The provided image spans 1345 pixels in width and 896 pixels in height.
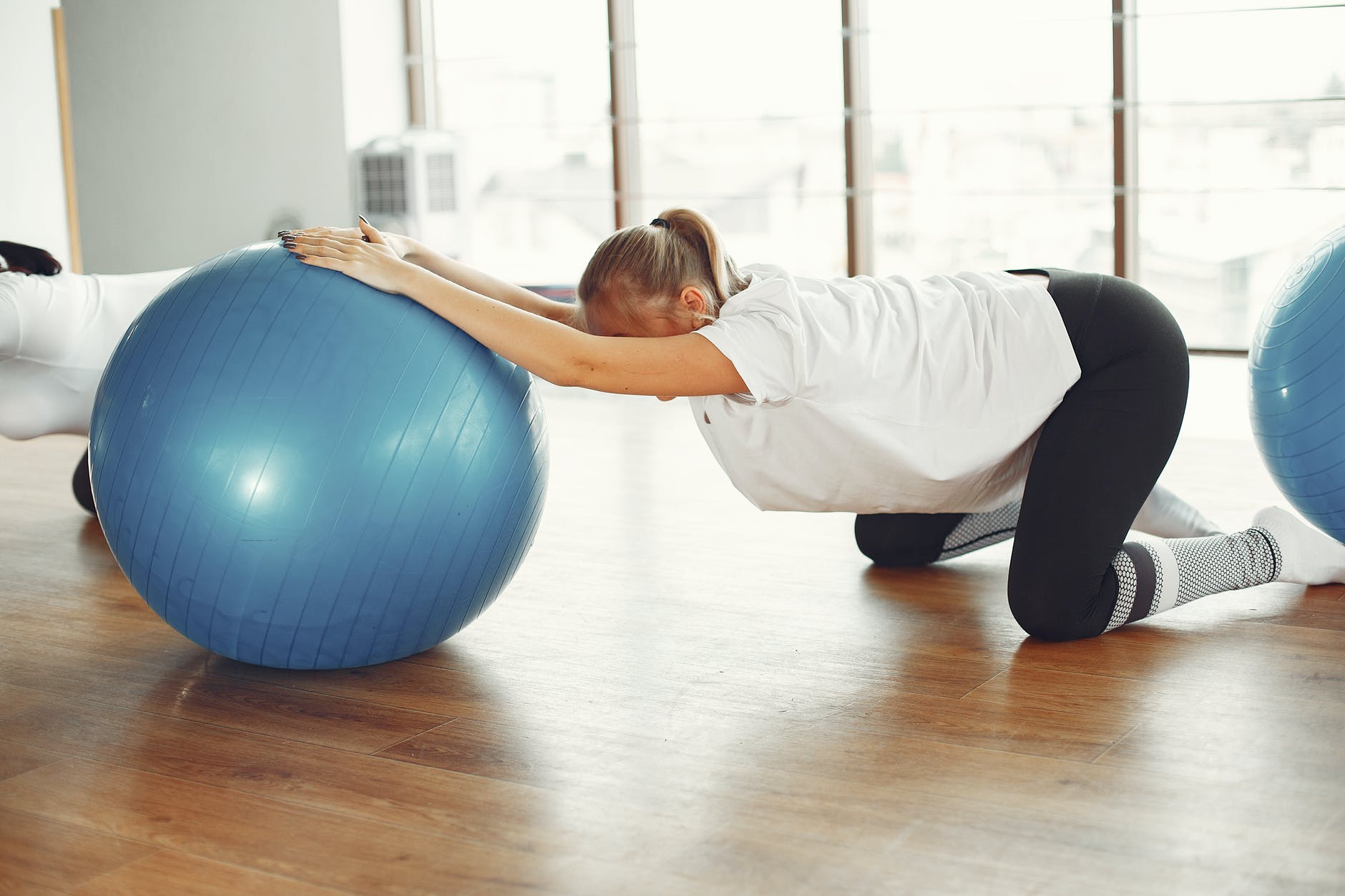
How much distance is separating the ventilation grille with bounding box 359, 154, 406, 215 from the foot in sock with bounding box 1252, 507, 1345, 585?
487 cm

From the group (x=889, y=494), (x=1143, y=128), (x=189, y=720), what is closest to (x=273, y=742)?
(x=189, y=720)

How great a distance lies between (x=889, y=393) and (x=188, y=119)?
588cm

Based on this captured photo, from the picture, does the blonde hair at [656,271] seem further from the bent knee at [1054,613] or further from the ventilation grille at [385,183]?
the ventilation grille at [385,183]

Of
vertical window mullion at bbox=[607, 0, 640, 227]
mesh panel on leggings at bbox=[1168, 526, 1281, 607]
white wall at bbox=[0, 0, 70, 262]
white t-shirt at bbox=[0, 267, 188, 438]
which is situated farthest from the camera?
white wall at bbox=[0, 0, 70, 262]

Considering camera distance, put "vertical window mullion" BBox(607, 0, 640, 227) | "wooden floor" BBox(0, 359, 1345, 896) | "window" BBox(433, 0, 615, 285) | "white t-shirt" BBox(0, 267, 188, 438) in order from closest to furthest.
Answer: "wooden floor" BBox(0, 359, 1345, 896), "white t-shirt" BBox(0, 267, 188, 438), "vertical window mullion" BBox(607, 0, 640, 227), "window" BBox(433, 0, 615, 285)

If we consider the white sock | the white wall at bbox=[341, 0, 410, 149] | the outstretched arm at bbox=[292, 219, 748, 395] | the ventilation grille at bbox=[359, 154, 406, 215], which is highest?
the white wall at bbox=[341, 0, 410, 149]

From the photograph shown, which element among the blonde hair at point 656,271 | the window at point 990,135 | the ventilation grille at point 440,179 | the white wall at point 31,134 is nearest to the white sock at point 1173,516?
the blonde hair at point 656,271

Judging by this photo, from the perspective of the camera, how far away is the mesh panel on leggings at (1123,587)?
6.36 ft

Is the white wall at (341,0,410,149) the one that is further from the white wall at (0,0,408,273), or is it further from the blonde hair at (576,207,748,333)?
the blonde hair at (576,207,748,333)

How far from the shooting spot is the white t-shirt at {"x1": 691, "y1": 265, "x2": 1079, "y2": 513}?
5.79 ft

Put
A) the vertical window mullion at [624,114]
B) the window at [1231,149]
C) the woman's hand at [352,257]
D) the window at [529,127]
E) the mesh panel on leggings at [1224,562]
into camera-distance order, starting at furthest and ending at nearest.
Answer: the window at [529,127]
the vertical window mullion at [624,114]
the window at [1231,149]
the mesh panel on leggings at [1224,562]
the woman's hand at [352,257]

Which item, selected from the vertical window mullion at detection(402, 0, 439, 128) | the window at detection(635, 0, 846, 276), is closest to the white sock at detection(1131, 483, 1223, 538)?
the window at detection(635, 0, 846, 276)

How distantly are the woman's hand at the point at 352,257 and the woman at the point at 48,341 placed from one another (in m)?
1.02

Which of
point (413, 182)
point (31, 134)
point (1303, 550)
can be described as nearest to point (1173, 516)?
point (1303, 550)
